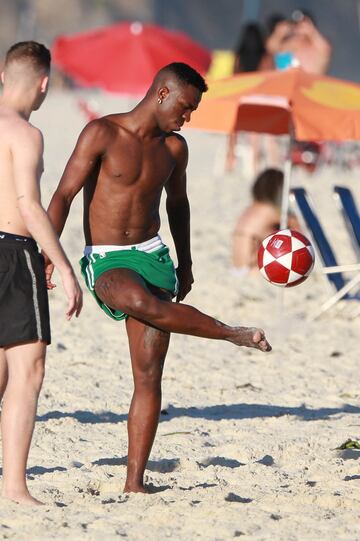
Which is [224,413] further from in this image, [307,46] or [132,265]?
[307,46]

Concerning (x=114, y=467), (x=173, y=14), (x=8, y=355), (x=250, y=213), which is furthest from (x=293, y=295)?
(x=173, y=14)

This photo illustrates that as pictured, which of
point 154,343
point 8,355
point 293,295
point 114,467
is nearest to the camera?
point 8,355

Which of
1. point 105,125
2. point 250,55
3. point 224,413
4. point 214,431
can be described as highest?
point 250,55

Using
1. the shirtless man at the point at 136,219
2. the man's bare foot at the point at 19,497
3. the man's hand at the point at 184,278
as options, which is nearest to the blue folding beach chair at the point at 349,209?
the man's hand at the point at 184,278

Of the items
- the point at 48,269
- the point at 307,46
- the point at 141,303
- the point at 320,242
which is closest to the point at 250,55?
the point at 307,46

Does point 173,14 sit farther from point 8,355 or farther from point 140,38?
point 8,355

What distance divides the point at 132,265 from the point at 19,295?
0.56m

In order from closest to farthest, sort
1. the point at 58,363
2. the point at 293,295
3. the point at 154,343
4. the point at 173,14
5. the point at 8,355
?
the point at 8,355, the point at 154,343, the point at 58,363, the point at 293,295, the point at 173,14

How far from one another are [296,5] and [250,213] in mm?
48747

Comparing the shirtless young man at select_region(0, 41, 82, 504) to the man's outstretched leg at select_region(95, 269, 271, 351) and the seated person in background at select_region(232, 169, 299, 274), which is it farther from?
the seated person in background at select_region(232, 169, 299, 274)

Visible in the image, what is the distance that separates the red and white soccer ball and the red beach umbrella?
33.1ft

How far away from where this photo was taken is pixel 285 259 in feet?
21.2

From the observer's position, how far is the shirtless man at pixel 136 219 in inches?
188

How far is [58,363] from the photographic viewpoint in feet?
25.0
